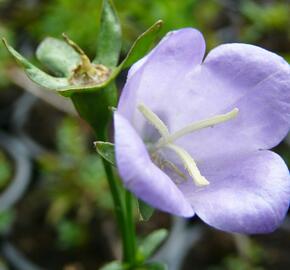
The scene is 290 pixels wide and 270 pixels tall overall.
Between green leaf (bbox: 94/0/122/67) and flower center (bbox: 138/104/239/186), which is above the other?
green leaf (bbox: 94/0/122/67)

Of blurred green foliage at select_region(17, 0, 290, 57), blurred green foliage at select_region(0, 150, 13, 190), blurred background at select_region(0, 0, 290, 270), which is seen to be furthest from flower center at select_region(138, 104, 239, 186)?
blurred green foliage at select_region(17, 0, 290, 57)

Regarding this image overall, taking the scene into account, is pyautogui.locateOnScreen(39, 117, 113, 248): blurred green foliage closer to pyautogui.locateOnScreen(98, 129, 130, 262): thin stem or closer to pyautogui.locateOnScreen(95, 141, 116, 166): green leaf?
pyautogui.locateOnScreen(98, 129, 130, 262): thin stem

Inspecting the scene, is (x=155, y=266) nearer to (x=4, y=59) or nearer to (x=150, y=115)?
(x=150, y=115)

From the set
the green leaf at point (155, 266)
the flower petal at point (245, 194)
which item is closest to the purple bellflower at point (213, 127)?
the flower petal at point (245, 194)

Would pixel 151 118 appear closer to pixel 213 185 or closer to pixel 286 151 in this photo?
pixel 213 185

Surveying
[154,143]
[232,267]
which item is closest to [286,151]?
[232,267]

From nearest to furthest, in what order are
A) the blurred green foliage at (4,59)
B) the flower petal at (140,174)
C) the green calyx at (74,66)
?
the flower petal at (140,174) → the green calyx at (74,66) → the blurred green foliage at (4,59)

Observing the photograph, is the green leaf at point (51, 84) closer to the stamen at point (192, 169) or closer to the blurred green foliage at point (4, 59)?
the stamen at point (192, 169)
